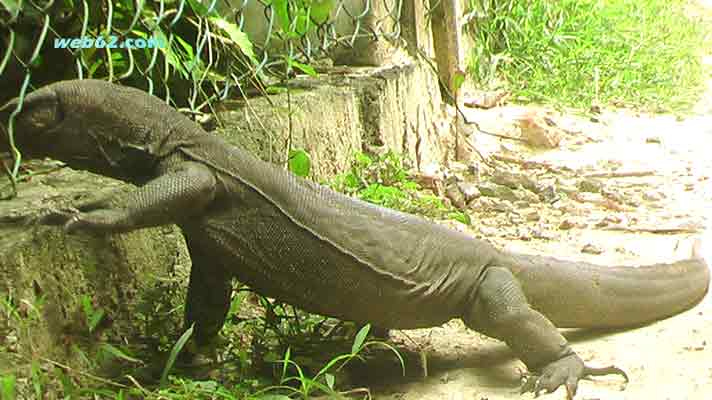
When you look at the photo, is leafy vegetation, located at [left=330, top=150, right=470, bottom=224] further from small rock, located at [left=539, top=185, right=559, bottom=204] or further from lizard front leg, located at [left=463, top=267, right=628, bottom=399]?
lizard front leg, located at [left=463, top=267, right=628, bottom=399]

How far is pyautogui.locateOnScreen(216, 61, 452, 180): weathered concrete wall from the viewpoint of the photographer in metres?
5.00

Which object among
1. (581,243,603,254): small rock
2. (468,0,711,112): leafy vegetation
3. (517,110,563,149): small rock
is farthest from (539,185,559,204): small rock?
(468,0,711,112): leafy vegetation

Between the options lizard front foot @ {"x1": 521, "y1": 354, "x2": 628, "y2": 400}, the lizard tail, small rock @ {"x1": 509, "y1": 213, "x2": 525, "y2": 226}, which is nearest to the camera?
lizard front foot @ {"x1": 521, "y1": 354, "x2": 628, "y2": 400}

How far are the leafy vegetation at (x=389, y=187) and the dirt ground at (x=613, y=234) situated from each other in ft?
1.20

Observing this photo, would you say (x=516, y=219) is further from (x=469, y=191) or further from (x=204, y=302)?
(x=204, y=302)

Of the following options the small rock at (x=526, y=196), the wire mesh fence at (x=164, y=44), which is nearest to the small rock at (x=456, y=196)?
the small rock at (x=526, y=196)

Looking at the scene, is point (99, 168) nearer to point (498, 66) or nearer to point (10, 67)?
point (10, 67)

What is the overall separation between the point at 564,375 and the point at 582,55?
643cm

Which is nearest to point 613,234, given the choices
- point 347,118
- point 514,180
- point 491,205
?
point 491,205

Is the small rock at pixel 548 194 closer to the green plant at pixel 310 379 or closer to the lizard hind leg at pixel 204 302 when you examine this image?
the green plant at pixel 310 379

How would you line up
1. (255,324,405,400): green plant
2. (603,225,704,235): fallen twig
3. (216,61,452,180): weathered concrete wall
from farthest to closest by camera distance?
(603,225,704,235): fallen twig < (216,61,452,180): weathered concrete wall < (255,324,405,400): green plant

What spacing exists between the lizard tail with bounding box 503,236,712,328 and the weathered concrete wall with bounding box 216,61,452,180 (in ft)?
5.08

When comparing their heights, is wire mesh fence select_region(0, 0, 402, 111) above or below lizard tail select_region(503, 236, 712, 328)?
above

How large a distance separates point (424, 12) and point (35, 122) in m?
4.28
